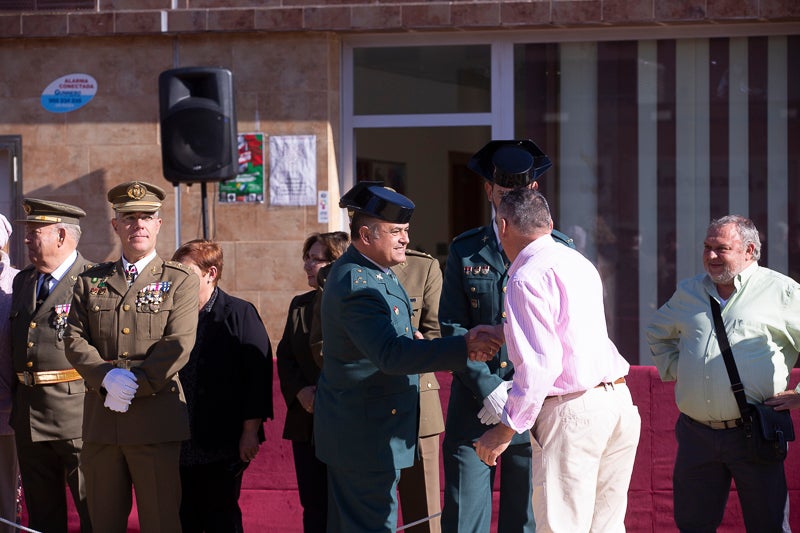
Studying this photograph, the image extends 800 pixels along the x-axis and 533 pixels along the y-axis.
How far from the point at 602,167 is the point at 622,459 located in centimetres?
457

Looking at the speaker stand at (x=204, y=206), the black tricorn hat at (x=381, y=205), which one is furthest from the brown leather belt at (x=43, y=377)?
the speaker stand at (x=204, y=206)

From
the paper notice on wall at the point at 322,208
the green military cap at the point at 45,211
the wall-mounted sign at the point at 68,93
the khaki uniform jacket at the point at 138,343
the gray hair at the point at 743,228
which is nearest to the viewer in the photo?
the khaki uniform jacket at the point at 138,343

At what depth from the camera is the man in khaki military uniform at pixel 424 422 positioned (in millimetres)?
5648

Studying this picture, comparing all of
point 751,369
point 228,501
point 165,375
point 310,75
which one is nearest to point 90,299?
point 165,375

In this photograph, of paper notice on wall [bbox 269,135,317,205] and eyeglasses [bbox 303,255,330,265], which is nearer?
eyeglasses [bbox 303,255,330,265]

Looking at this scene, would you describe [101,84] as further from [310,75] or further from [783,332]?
[783,332]

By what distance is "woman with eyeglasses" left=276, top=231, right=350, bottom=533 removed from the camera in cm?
586

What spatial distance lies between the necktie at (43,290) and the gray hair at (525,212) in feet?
8.53

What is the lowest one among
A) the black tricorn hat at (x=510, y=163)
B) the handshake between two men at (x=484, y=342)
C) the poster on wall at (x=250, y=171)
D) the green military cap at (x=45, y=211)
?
the handshake between two men at (x=484, y=342)

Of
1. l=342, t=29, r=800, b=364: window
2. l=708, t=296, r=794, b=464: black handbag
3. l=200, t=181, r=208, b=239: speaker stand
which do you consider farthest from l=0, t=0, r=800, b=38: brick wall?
l=708, t=296, r=794, b=464: black handbag

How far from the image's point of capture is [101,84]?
888 centimetres

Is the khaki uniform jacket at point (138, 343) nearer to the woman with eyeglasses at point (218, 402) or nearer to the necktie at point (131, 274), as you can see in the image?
the necktie at point (131, 274)

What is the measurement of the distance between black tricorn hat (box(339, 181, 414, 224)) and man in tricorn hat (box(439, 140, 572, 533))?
1.63ft

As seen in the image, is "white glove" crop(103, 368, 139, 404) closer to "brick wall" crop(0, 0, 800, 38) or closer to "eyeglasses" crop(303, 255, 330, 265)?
"eyeglasses" crop(303, 255, 330, 265)
